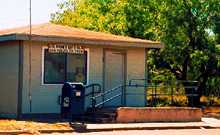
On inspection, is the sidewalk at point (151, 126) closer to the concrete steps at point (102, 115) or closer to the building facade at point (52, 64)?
the concrete steps at point (102, 115)

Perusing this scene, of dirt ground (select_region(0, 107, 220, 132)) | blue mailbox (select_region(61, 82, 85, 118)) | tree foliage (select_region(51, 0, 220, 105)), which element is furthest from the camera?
tree foliage (select_region(51, 0, 220, 105))

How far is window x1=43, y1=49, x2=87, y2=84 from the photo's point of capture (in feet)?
79.6

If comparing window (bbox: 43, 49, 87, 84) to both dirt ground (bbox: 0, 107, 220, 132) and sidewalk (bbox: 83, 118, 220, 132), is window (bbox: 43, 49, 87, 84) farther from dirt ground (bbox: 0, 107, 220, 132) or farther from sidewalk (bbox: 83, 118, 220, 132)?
sidewalk (bbox: 83, 118, 220, 132)

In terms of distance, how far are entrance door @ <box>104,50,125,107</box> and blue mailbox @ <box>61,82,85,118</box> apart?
4.16 meters

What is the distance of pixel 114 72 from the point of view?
86.4 ft

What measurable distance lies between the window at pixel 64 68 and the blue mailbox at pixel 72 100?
259 cm

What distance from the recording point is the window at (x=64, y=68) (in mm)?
24250

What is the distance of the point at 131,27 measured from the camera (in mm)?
38500

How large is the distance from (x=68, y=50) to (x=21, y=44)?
87.4 inches

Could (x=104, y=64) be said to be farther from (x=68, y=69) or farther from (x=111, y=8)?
(x=111, y=8)

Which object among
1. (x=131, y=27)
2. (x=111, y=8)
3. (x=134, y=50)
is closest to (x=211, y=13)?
(x=131, y=27)

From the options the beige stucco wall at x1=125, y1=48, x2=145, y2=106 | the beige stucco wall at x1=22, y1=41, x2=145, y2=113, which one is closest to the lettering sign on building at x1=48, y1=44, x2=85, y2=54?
the beige stucco wall at x1=22, y1=41, x2=145, y2=113

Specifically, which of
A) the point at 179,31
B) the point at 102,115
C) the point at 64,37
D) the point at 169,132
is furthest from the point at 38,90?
the point at 179,31

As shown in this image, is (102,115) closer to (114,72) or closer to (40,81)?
(40,81)
